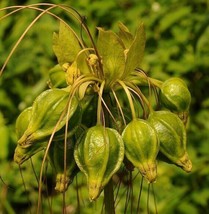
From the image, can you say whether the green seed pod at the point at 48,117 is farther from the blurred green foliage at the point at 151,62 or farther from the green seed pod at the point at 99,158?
the blurred green foliage at the point at 151,62

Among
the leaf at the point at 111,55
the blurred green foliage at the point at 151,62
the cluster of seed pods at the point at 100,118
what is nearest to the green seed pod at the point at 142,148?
the cluster of seed pods at the point at 100,118

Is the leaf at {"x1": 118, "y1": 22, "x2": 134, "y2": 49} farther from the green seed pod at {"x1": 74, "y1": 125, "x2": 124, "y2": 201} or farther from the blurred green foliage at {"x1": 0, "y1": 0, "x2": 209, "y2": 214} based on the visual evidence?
the blurred green foliage at {"x1": 0, "y1": 0, "x2": 209, "y2": 214}

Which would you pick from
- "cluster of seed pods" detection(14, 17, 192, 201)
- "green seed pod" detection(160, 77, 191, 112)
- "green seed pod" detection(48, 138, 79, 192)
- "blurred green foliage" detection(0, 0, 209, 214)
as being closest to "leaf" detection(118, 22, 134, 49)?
"cluster of seed pods" detection(14, 17, 192, 201)

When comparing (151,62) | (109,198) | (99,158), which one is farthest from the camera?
(151,62)

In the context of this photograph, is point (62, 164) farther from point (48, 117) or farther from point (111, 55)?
point (111, 55)

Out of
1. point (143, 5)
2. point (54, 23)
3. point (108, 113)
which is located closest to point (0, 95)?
point (54, 23)

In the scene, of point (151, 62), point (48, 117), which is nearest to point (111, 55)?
point (48, 117)

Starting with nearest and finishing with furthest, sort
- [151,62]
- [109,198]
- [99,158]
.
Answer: [99,158], [109,198], [151,62]
